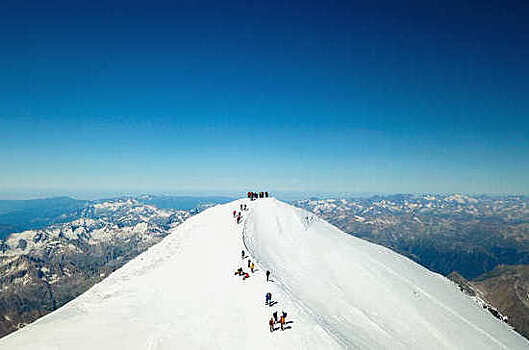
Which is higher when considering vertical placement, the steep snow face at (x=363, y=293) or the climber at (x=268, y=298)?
the climber at (x=268, y=298)

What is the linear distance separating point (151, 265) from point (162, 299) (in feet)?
55.0

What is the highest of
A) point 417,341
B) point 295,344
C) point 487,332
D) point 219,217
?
point 219,217

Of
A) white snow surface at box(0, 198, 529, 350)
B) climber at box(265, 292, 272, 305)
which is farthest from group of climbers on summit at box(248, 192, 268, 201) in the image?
climber at box(265, 292, 272, 305)

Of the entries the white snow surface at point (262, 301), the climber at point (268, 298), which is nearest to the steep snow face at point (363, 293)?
the white snow surface at point (262, 301)

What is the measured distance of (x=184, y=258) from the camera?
5522 cm

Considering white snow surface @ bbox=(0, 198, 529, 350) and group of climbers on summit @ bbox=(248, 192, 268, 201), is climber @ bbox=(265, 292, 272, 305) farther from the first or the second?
group of climbers on summit @ bbox=(248, 192, 268, 201)

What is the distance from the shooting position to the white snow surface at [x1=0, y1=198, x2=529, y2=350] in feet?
102

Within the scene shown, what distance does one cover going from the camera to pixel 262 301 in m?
38.0

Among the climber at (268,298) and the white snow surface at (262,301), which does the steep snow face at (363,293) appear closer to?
the white snow surface at (262,301)

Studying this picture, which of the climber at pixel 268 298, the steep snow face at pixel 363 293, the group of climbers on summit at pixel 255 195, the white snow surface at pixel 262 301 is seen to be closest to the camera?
the white snow surface at pixel 262 301

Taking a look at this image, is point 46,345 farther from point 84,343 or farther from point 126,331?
point 126,331

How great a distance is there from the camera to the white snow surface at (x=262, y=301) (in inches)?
1224

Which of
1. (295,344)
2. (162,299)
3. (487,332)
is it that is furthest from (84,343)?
(487,332)

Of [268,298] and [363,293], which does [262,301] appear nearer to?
[268,298]
